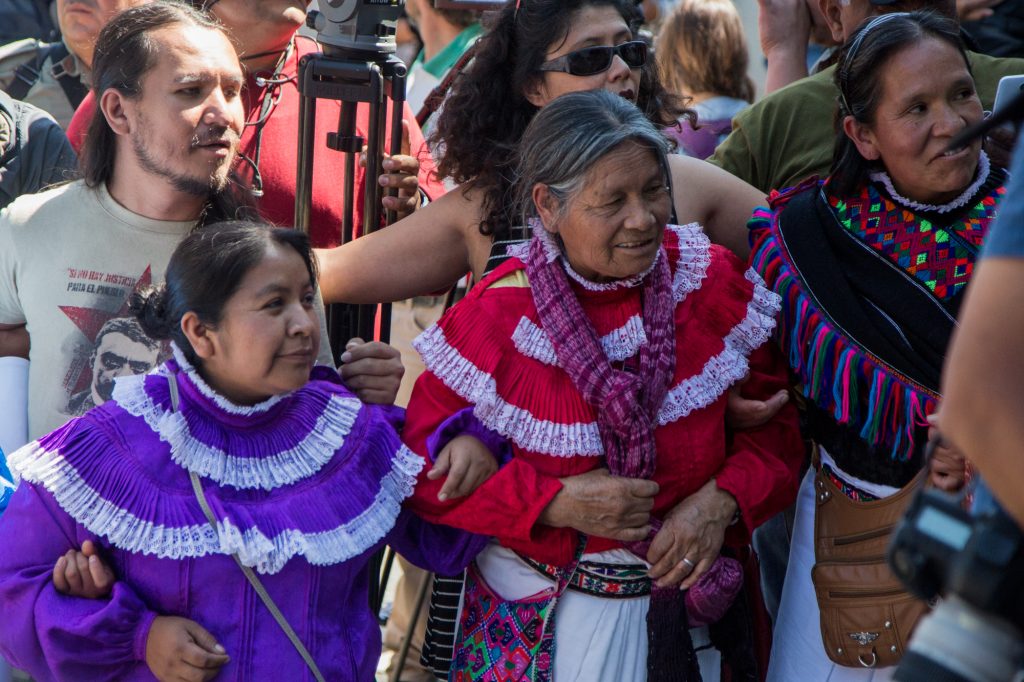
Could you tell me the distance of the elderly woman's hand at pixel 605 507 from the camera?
2.23 m

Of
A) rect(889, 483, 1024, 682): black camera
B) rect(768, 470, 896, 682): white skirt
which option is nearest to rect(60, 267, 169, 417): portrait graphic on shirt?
rect(768, 470, 896, 682): white skirt

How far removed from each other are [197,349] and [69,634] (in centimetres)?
53

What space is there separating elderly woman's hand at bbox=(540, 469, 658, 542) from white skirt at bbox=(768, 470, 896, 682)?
1.62ft

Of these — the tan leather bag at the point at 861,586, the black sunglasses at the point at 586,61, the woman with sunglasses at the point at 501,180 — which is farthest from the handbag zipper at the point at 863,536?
the black sunglasses at the point at 586,61

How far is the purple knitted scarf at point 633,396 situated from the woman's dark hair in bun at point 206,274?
1.57ft

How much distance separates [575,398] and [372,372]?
43 cm

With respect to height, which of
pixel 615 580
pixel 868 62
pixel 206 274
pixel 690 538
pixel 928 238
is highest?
pixel 868 62

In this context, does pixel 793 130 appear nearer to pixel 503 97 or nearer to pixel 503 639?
pixel 503 97

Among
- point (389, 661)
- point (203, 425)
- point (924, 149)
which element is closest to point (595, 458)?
point (203, 425)

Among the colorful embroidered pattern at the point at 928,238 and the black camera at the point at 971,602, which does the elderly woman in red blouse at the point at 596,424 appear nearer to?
the colorful embroidered pattern at the point at 928,238

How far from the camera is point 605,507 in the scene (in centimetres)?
223

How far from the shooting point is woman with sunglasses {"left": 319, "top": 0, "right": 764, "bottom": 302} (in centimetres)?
275

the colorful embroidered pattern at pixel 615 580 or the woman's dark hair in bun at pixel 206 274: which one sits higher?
the woman's dark hair in bun at pixel 206 274

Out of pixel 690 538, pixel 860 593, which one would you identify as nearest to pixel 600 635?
pixel 690 538
